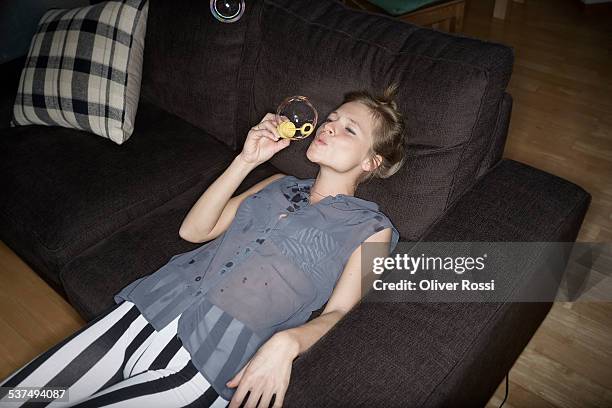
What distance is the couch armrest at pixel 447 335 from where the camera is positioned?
1.10m

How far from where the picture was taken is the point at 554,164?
2.62m

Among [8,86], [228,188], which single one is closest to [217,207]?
[228,188]

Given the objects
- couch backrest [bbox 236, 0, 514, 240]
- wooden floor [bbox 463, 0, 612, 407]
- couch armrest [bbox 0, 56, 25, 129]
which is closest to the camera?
couch backrest [bbox 236, 0, 514, 240]

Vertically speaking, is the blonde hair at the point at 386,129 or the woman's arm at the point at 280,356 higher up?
the blonde hair at the point at 386,129

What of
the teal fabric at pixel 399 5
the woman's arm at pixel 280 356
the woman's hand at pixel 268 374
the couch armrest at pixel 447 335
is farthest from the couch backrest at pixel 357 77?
the teal fabric at pixel 399 5

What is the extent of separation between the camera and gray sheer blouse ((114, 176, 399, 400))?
1262mm

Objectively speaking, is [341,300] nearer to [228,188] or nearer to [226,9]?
[228,188]

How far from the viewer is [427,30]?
60.4 inches

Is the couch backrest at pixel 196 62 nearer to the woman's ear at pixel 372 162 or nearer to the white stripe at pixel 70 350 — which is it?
the woman's ear at pixel 372 162

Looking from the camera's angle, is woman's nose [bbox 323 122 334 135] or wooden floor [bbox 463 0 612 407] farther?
wooden floor [bbox 463 0 612 407]

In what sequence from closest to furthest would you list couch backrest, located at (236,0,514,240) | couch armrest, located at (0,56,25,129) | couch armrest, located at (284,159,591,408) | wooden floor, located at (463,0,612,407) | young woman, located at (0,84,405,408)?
couch armrest, located at (284,159,591,408) < young woman, located at (0,84,405,408) < couch backrest, located at (236,0,514,240) < wooden floor, located at (463,0,612,407) < couch armrest, located at (0,56,25,129)

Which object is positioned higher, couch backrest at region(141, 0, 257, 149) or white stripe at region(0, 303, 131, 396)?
couch backrest at region(141, 0, 257, 149)

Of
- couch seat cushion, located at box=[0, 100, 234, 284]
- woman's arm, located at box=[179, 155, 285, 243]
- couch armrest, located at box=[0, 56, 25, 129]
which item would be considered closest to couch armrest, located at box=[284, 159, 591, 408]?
woman's arm, located at box=[179, 155, 285, 243]

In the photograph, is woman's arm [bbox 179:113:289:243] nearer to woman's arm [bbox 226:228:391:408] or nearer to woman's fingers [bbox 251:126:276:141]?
woman's fingers [bbox 251:126:276:141]
